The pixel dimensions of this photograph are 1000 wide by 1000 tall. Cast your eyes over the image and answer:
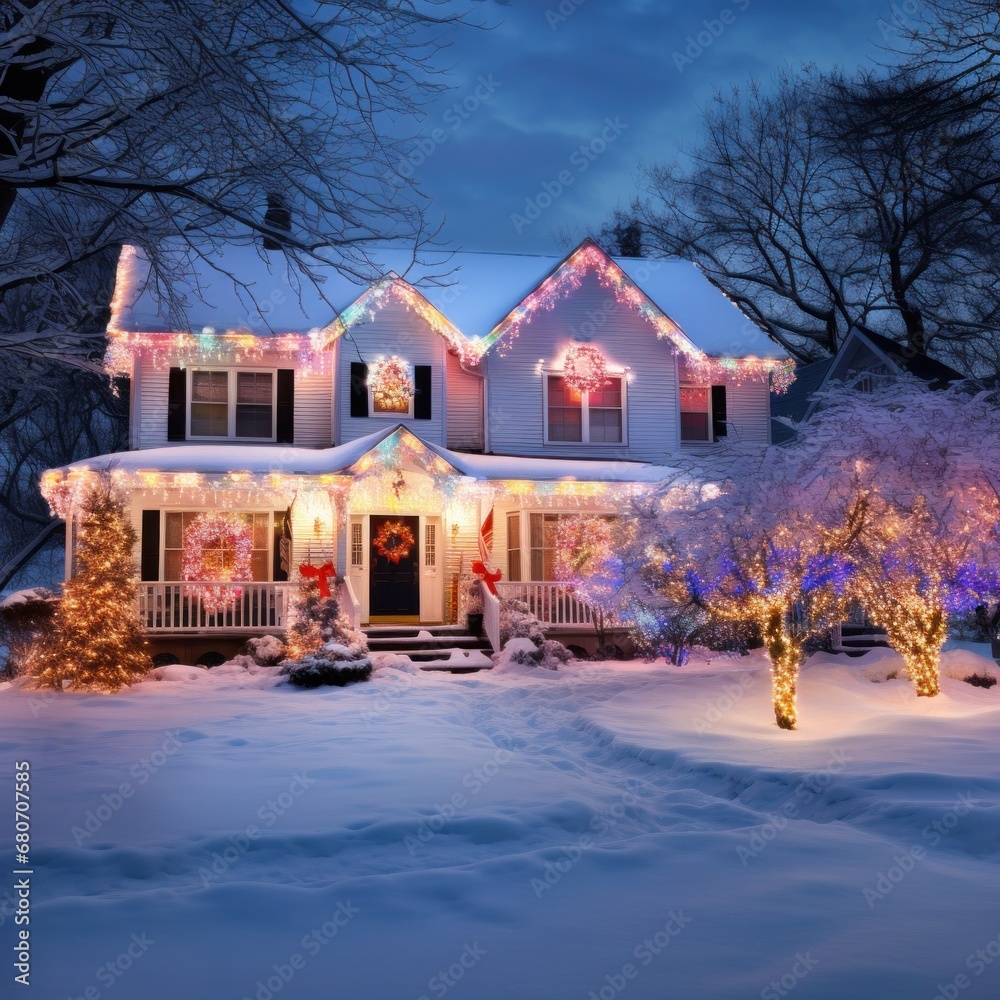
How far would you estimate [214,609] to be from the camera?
55.0 ft

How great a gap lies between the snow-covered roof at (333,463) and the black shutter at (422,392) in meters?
1.16

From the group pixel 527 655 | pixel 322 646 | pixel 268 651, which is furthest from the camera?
pixel 527 655

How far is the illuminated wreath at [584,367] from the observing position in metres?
20.7

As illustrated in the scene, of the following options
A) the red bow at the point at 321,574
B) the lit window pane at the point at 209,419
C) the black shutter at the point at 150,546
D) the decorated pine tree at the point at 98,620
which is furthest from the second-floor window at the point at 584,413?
the decorated pine tree at the point at 98,620

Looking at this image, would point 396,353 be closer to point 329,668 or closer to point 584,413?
point 584,413

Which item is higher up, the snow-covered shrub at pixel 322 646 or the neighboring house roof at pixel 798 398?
the neighboring house roof at pixel 798 398

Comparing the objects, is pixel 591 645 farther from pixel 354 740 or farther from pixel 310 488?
pixel 354 740

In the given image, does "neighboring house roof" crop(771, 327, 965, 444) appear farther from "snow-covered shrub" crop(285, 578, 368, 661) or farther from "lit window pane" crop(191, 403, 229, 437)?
"lit window pane" crop(191, 403, 229, 437)

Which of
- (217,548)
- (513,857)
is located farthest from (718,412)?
(513,857)

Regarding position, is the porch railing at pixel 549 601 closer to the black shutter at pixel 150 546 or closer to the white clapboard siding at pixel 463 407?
the white clapboard siding at pixel 463 407

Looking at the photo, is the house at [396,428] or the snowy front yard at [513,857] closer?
the snowy front yard at [513,857]

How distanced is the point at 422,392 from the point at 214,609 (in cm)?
602

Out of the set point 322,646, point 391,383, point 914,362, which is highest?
point 914,362

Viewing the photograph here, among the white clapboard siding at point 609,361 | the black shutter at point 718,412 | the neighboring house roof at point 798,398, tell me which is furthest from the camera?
the neighboring house roof at point 798,398
